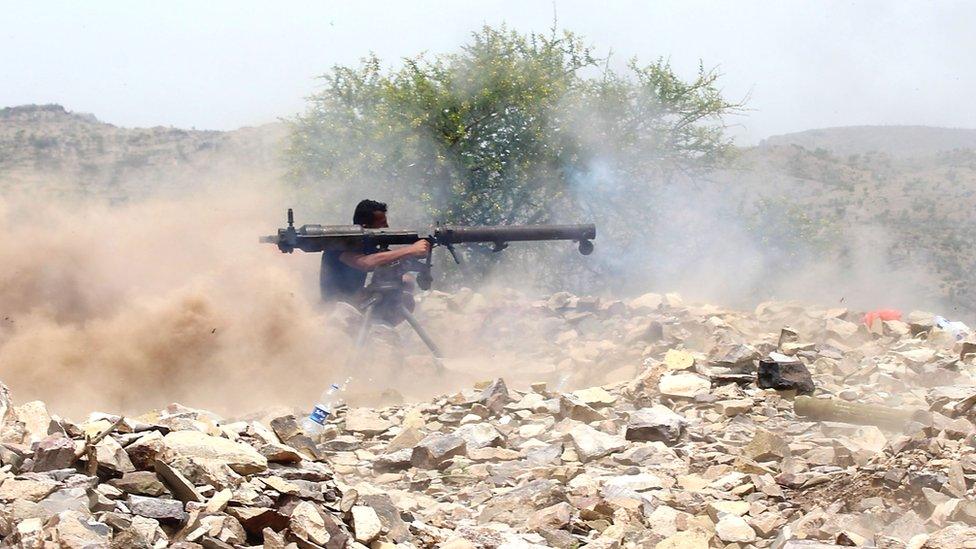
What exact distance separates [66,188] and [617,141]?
22.4 metres

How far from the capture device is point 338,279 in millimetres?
8523

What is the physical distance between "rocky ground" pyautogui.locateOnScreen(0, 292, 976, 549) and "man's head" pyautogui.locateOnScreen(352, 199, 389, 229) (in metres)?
2.33

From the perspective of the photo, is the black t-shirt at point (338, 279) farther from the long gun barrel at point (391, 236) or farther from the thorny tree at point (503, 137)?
the thorny tree at point (503, 137)

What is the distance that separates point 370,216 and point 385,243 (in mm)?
489

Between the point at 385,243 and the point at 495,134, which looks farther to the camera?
the point at 495,134

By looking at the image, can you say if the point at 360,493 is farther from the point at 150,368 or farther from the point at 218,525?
the point at 150,368

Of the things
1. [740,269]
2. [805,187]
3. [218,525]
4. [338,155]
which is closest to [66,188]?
[338,155]

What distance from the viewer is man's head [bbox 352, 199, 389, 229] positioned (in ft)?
28.5

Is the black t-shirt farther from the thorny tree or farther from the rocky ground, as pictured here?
the thorny tree

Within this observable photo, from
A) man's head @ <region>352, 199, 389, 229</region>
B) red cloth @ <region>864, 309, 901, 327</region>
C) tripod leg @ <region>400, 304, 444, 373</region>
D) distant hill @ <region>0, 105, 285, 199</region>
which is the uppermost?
distant hill @ <region>0, 105, 285, 199</region>

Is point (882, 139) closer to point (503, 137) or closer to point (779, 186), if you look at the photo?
point (779, 186)

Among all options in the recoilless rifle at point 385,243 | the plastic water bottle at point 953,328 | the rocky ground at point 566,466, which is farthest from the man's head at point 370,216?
the plastic water bottle at point 953,328

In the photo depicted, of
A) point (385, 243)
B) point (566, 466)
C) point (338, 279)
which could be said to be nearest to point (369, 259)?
point (385, 243)

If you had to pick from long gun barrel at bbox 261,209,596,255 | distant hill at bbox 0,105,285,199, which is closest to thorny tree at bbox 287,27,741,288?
long gun barrel at bbox 261,209,596,255
